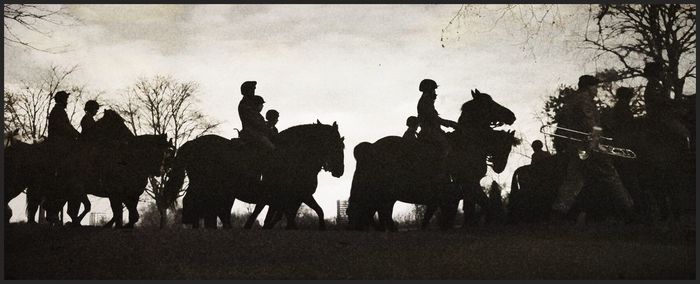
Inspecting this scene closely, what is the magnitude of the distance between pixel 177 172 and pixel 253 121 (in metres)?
2.15

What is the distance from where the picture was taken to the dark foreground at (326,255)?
8.57m

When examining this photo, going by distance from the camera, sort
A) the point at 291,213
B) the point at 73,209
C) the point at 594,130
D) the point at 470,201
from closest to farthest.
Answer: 1. the point at 594,130
2. the point at 73,209
3. the point at 470,201
4. the point at 291,213

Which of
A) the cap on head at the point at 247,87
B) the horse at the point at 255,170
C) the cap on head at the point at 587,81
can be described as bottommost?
the horse at the point at 255,170

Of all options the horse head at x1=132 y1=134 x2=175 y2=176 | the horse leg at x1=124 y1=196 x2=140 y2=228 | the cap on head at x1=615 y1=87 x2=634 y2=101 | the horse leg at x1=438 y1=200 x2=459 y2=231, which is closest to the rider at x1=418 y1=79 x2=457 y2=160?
the horse leg at x1=438 y1=200 x2=459 y2=231

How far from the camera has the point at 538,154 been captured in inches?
645

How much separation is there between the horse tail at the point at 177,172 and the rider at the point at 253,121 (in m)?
1.37

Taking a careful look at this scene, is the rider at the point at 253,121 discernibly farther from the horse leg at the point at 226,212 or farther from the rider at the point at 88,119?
the rider at the point at 88,119

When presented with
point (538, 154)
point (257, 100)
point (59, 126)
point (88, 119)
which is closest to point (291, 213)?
point (257, 100)

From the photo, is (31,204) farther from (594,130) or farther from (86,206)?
(594,130)

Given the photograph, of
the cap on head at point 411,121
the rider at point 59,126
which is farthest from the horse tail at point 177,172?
the cap on head at point 411,121

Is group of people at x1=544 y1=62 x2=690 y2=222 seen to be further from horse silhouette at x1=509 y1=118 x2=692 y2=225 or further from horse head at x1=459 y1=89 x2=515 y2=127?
horse head at x1=459 y1=89 x2=515 y2=127

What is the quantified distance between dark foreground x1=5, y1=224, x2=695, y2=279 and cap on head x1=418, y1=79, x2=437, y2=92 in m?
4.10

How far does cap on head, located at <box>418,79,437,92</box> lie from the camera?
14593 millimetres

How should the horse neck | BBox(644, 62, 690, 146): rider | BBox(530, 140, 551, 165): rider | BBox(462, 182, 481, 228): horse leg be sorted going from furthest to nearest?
BBox(530, 140, 551, 165): rider → the horse neck → BBox(462, 182, 481, 228): horse leg → BBox(644, 62, 690, 146): rider
